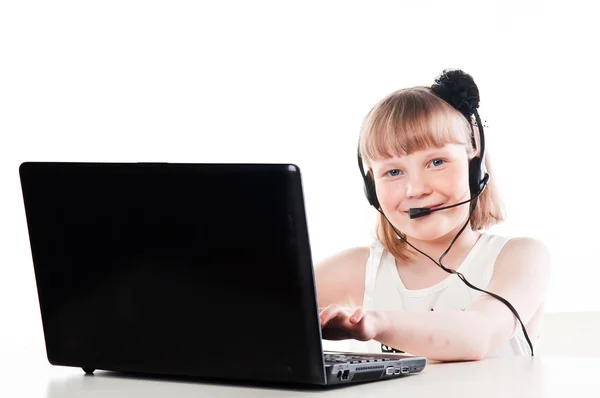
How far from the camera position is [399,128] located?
2.02 metres

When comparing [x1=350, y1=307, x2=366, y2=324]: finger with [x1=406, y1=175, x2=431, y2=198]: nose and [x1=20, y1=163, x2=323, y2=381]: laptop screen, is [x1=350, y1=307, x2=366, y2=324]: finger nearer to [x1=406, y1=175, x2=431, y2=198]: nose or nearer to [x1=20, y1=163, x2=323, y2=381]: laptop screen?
[x1=20, y1=163, x2=323, y2=381]: laptop screen

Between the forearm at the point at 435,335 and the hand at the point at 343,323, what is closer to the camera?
the hand at the point at 343,323

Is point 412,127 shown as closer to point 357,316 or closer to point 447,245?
point 447,245

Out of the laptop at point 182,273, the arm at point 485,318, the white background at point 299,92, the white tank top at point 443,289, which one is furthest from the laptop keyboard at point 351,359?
the white background at point 299,92

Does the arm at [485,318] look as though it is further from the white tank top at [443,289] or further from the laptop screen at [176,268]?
the laptop screen at [176,268]

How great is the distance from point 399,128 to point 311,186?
114cm

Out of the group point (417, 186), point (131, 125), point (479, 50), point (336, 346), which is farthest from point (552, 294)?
point (131, 125)

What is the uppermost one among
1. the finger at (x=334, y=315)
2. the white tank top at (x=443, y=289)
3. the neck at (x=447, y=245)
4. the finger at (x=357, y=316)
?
the finger at (x=334, y=315)

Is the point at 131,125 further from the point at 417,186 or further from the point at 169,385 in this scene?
the point at 169,385

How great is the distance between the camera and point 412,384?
100 cm

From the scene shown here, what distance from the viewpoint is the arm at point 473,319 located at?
3.92 ft

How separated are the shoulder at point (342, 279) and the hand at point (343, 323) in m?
1.03

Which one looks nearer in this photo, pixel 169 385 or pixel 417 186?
pixel 169 385

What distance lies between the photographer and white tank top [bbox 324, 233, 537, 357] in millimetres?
1979
